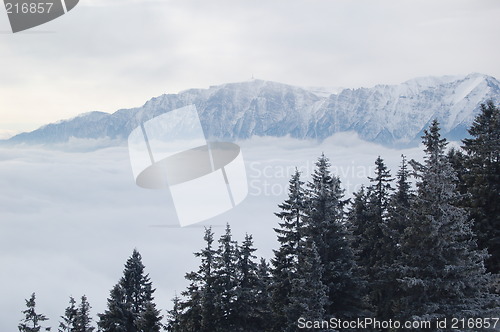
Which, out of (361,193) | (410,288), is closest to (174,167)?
(410,288)

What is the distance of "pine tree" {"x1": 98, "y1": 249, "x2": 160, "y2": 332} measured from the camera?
35.1 meters

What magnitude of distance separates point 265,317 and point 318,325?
5.71 meters

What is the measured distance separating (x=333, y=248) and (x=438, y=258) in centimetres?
516

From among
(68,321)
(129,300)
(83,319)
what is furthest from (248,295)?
(68,321)

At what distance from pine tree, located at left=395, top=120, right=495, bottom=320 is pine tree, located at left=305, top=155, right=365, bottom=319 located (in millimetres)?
2480

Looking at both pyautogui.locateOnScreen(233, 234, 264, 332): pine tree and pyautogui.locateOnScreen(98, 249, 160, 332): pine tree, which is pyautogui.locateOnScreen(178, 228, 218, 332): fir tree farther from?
pyautogui.locateOnScreen(98, 249, 160, 332): pine tree

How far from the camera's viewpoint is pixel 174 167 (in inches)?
877

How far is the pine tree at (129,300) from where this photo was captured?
1380 inches

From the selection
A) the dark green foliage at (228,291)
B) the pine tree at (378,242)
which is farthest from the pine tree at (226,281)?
the pine tree at (378,242)

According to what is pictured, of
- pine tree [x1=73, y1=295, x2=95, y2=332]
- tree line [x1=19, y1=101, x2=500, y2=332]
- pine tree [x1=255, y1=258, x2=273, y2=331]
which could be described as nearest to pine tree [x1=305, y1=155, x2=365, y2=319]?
tree line [x1=19, y1=101, x2=500, y2=332]

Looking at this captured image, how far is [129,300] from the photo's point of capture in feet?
131

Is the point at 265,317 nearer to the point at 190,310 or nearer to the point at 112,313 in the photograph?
the point at 190,310

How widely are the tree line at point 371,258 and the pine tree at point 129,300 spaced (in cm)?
81

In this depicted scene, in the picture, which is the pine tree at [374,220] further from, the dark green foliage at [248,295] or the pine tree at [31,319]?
the pine tree at [31,319]
